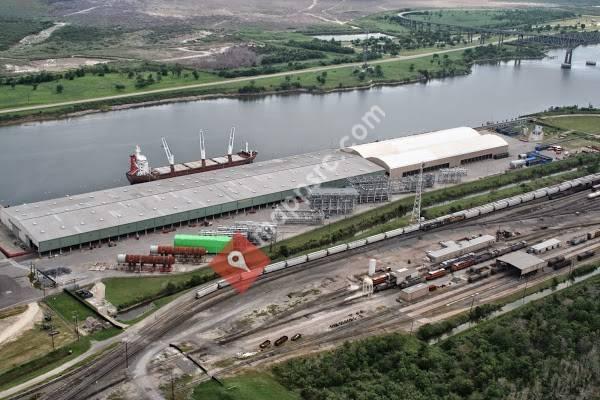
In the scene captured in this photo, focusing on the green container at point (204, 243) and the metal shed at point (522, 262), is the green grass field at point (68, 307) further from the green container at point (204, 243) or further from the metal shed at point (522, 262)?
the metal shed at point (522, 262)

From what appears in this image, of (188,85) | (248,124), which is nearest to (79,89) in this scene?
(188,85)

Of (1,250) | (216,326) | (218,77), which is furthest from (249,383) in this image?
(218,77)

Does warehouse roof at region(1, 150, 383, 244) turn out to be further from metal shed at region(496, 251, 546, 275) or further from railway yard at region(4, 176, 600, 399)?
metal shed at region(496, 251, 546, 275)

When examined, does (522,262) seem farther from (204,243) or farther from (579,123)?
(579,123)

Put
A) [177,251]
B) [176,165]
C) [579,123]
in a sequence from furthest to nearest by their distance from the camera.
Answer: [579,123]
[176,165]
[177,251]

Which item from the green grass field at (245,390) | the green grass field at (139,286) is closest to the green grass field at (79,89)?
the green grass field at (139,286)

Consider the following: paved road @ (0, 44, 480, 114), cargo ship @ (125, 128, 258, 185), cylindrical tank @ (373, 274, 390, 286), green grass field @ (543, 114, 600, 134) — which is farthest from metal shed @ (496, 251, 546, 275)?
paved road @ (0, 44, 480, 114)
